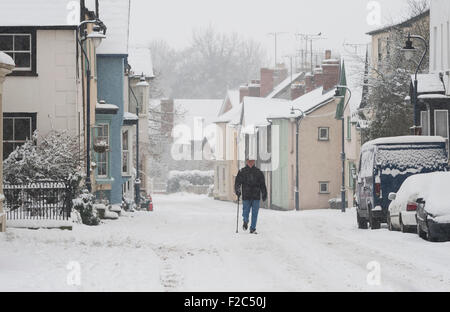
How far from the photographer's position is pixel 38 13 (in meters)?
29.4

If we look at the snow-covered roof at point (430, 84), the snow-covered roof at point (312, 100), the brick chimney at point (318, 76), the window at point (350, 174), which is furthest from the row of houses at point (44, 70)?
the brick chimney at point (318, 76)

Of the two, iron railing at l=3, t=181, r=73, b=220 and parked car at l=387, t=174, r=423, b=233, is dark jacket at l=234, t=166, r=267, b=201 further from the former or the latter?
iron railing at l=3, t=181, r=73, b=220

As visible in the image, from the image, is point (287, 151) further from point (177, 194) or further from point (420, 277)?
point (420, 277)

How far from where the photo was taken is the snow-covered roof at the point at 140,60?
189 ft

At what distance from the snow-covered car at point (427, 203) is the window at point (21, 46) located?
1198cm

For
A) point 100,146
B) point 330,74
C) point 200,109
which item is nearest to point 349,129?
point 330,74

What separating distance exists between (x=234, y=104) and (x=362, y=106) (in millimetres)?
37539

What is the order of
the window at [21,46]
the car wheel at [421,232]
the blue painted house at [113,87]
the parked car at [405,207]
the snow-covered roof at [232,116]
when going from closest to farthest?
1. the car wheel at [421,232]
2. the parked car at [405,207]
3. the window at [21,46]
4. the blue painted house at [113,87]
5. the snow-covered roof at [232,116]

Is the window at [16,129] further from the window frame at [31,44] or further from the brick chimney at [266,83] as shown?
the brick chimney at [266,83]

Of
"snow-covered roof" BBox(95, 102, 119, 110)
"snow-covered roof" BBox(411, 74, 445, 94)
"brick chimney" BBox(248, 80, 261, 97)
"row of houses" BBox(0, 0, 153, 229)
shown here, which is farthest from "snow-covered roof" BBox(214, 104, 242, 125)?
"row of houses" BBox(0, 0, 153, 229)

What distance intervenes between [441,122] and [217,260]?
79.1 feet
